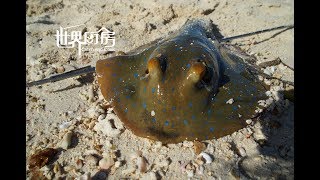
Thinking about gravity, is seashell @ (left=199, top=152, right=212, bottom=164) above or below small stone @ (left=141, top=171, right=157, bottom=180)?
above

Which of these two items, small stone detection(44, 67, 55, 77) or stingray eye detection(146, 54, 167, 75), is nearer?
stingray eye detection(146, 54, 167, 75)

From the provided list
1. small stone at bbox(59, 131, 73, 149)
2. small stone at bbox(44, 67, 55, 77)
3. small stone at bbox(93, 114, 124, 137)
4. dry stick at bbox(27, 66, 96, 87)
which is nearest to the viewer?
small stone at bbox(59, 131, 73, 149)

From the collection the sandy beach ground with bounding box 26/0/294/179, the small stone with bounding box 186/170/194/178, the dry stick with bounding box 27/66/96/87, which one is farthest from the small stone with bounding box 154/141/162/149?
the dry stick with bounding box 27/66/96/87

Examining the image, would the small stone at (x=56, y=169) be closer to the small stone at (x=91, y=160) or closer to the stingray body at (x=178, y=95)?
the small stone at (x=91, y=160)

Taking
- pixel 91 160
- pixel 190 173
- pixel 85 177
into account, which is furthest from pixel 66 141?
pixel 190 173

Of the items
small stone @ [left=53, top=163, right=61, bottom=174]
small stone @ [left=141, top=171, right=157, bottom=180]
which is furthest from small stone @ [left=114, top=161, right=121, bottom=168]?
small stone @ [left=53, top=163, right=61, bottom=174]

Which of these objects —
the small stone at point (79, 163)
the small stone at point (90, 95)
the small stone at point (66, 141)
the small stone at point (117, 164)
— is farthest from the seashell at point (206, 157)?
the small stone at point (90, 95)

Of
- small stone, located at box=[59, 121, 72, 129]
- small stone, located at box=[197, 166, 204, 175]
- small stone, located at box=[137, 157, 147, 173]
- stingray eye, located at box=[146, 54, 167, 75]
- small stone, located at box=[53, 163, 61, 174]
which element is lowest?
small stone, located at box=[53, 163, 61, 174]

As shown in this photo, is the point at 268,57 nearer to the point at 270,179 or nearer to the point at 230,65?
the point at 230,65

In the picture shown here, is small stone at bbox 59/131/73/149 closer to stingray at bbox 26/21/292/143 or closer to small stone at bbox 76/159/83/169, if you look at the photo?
small stone at bbox 76/159/83/169

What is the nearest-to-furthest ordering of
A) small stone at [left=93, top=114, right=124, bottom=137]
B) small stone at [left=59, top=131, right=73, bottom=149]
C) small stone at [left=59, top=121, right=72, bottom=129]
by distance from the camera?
1. small stone at [left=59, top=131, right=73, bottom=149]
2. small stone at [left=93, top=114, right=124, bottom=137]
3. small stone at [left=59, top=121, right=72, bottom=129]
